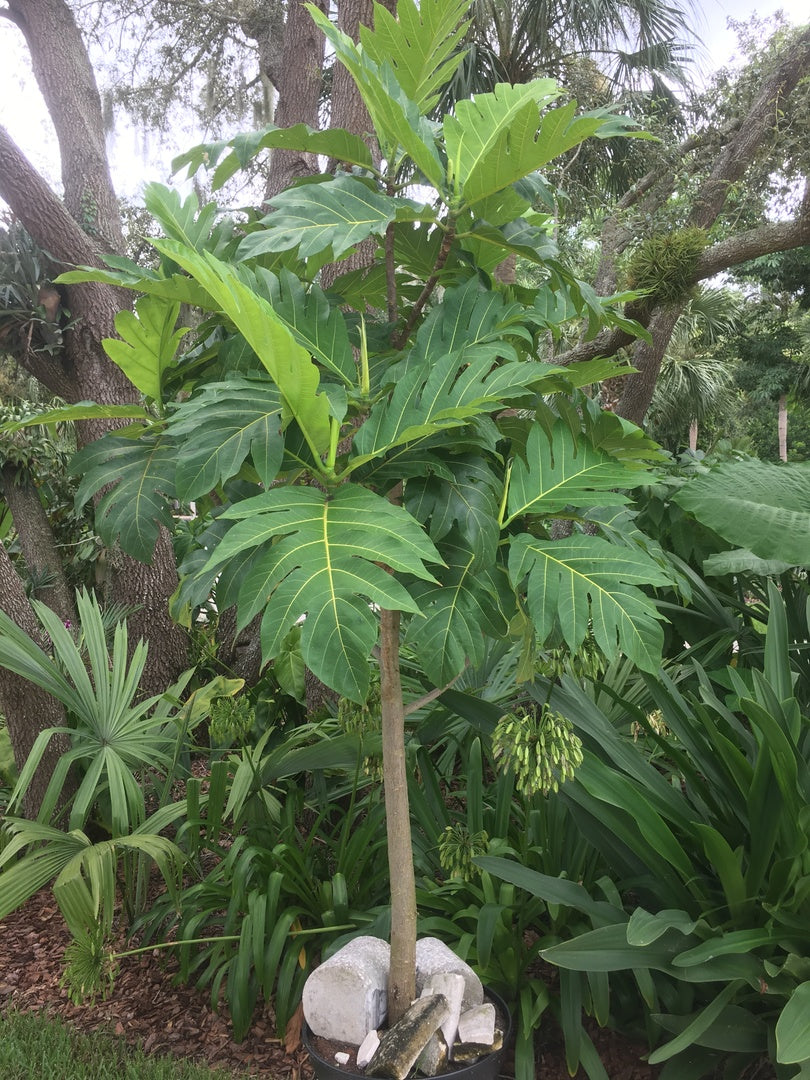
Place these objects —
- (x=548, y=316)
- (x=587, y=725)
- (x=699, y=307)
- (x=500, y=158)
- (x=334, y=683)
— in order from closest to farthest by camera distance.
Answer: (x=334, y=683) < (x=500, y=158) < (x=548, y=316) < (x=587, y=725) < (x=699, y=307)

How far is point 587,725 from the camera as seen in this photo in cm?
196

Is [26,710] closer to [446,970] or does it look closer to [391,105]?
[446,970]

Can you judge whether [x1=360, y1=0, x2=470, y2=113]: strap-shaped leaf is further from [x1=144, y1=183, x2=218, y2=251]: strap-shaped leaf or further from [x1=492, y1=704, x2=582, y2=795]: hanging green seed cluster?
[x1=492, y1=704, x2=582, y2=795]: hanging green seed cluster

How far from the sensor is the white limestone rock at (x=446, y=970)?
64.9 inches

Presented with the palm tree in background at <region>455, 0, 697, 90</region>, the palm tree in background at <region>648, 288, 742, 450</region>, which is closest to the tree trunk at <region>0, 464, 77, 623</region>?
the palm tree in background at <region>455, 0, 697, 90</region>

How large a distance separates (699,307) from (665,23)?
2.77m

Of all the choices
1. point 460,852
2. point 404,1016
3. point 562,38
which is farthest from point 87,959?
point 562,38

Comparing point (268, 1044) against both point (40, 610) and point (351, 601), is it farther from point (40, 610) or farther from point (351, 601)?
point (351, 601)

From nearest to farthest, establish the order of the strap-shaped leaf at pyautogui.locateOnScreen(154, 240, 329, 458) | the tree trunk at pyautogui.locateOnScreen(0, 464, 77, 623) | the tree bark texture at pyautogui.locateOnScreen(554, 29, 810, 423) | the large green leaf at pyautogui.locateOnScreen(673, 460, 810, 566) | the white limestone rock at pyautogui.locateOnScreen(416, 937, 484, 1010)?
1. the strap-shaped leaf at pyautogui.locateOnScreen(154, 240, 329, 458)
2. the white limestone rock at pyautogui.locateOnScreen(416, 937, 484, 1010)
3. the large green leaf at pyautogui.locateOnScreen(673, 460, 810, 566)
4. the tree bark texture at pyautogui.locateOnScreen(554, 29, 810, 423)
5. the tree trunk at pyautogui.locateOnScreen(0, 464, 77, 623)

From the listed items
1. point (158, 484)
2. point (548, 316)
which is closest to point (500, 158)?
point (548, 316)

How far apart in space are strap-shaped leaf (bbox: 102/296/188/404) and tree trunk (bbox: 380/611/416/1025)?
60 cm

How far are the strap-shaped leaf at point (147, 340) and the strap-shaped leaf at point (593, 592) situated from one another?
2.22 feet

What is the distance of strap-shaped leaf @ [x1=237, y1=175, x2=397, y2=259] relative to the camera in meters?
1.10

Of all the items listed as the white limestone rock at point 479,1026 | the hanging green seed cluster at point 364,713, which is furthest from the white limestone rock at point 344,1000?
the hanging green seed cluster at point 364,713
